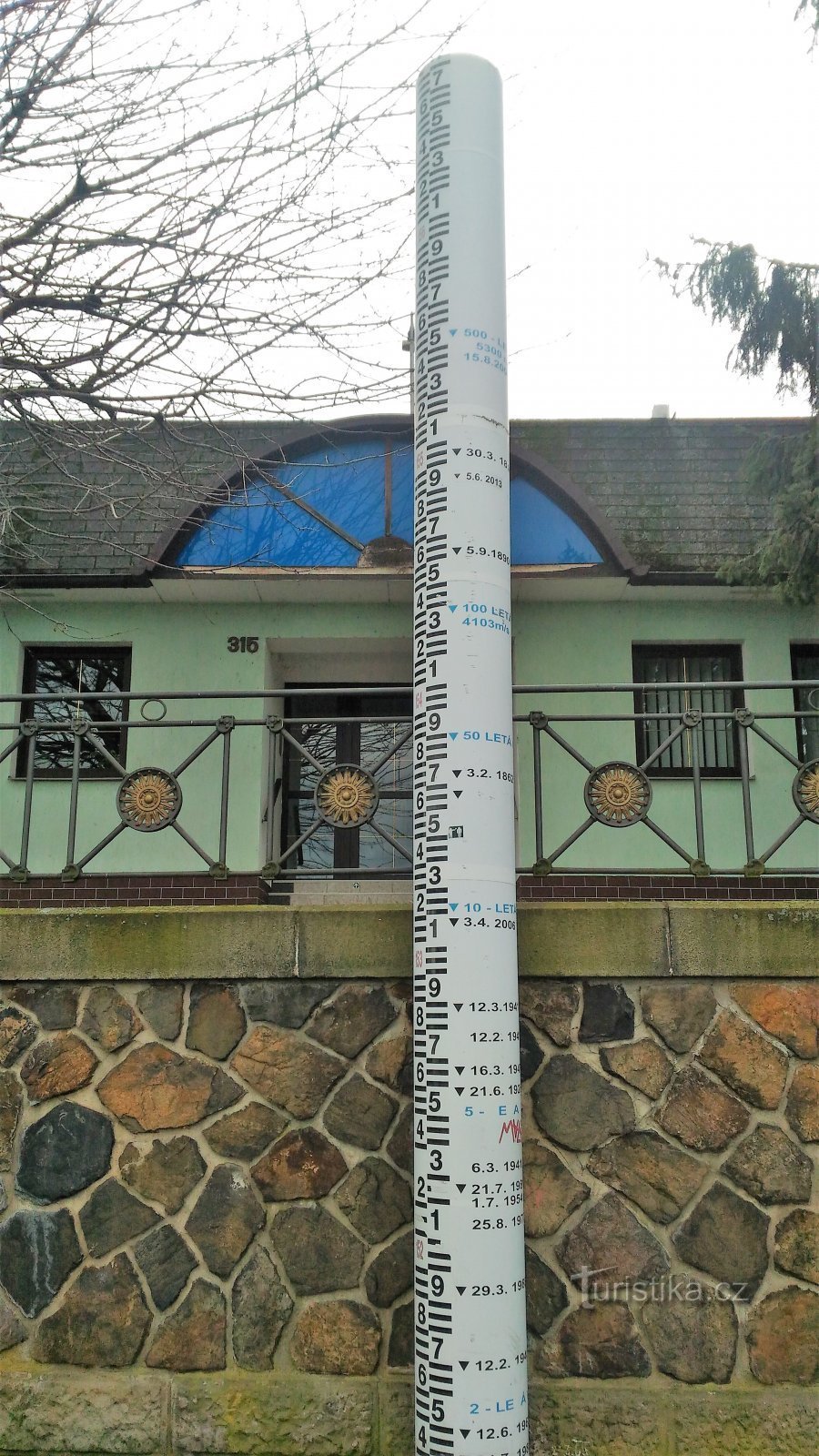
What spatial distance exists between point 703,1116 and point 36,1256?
2646 millimetres

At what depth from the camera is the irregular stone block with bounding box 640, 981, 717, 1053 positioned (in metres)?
4.22

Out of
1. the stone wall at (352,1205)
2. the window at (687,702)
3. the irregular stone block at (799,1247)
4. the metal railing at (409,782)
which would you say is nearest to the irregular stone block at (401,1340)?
the stone wall at (352,1205)

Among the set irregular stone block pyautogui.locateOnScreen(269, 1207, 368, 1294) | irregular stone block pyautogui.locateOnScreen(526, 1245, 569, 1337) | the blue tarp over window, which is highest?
the blue tarp over window

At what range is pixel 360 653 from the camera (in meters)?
9.62

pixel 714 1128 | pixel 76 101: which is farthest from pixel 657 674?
pixel 76 101

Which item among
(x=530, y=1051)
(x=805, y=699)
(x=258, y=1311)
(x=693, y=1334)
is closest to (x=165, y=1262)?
(x=258, y=1311)

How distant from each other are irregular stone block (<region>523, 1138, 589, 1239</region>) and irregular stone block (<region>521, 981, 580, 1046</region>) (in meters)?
0.42

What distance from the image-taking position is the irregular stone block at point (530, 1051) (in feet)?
13.8

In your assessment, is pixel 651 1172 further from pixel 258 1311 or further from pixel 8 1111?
pixel 8 1111

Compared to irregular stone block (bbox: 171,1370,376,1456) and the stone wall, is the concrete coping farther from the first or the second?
irregular stone block (bbox: 171,1370,376,1456)

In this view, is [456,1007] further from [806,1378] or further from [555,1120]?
[806,1378]

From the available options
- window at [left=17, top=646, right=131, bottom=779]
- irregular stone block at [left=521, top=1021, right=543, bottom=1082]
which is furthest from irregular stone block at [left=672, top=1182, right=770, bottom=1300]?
window at [left=17, top=646, right=131, bottom=779]

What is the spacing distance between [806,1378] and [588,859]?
5135mm

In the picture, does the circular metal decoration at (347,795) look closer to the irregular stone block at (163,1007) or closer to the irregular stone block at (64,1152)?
the irregular stone block at (163,1007)
